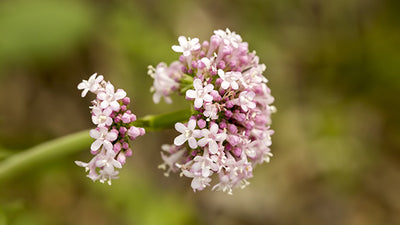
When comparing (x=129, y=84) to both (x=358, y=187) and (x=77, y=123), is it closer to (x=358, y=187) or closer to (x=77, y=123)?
(x=77, y=123)

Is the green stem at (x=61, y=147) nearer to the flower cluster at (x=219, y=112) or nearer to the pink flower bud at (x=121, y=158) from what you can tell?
the flower cluster at (x=219, y=112)

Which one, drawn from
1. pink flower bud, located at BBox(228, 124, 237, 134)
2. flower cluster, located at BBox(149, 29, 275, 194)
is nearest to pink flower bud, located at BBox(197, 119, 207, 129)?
flower cluster, located at BBox(149, 29, 275, 194)

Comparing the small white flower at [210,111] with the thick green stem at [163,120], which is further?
the thick green stem at [163,120]

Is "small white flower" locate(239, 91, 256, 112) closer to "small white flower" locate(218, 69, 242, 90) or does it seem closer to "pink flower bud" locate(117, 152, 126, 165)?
"small white flower" locate(218, 69, 242, 90)

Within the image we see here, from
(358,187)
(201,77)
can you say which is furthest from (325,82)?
(201,77)

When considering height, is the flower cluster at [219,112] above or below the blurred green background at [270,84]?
below

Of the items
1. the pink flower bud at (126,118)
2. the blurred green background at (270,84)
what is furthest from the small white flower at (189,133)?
the blurred green background at (270,84)
